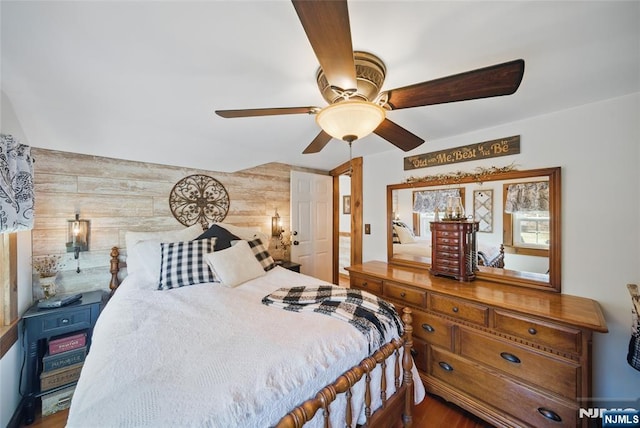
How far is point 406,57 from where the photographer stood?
1244 mm

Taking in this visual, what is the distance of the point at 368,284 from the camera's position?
2.44m

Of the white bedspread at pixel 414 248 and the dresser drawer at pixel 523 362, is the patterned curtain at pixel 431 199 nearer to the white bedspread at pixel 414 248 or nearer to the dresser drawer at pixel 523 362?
the white bedspread at pixel 414 248

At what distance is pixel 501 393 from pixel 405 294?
851mm

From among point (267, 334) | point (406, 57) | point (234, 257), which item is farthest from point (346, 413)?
point (406, 57)

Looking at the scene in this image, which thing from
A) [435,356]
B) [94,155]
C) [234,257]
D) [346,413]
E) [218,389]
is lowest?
[435,356]

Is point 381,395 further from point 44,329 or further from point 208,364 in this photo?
point 44,329

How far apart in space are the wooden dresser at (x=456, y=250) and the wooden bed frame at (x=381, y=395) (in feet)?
2.68

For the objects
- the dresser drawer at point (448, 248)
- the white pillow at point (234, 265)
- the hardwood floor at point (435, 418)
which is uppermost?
the dresser drawer at point (448, 248)

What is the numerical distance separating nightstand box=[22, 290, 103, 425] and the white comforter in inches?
28.5

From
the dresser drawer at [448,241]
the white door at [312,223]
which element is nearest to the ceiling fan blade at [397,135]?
the dresser drawer at [448,241]

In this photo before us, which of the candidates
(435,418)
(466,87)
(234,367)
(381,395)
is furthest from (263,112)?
(435,418)

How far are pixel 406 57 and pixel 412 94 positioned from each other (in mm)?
238

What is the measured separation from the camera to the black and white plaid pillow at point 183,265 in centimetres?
196

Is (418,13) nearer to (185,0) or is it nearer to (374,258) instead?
(185,0)
